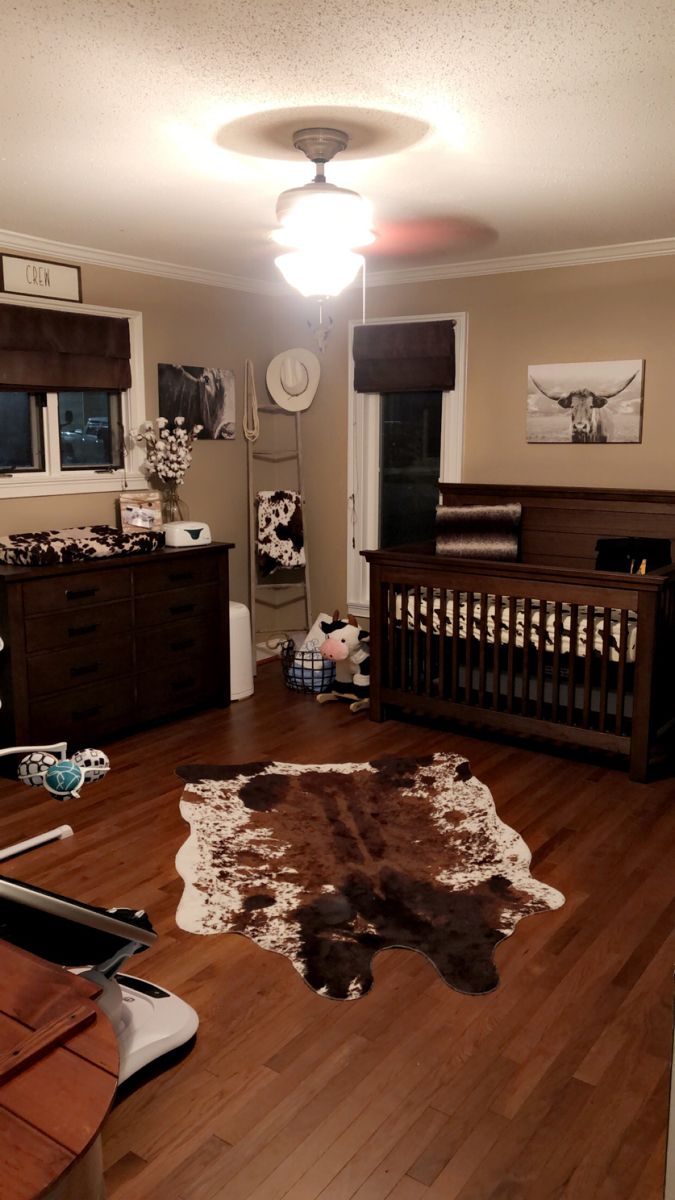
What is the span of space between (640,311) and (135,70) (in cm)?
308

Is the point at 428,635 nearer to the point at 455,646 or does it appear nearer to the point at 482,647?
the point at 455,646

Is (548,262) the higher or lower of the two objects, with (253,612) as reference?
higher

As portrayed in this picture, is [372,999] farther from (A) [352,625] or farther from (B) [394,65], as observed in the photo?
(A) [352,625]

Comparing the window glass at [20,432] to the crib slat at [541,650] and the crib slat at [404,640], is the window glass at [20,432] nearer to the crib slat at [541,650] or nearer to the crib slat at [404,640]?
the crib slat at [404,640]

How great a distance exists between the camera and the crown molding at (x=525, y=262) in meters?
4.50

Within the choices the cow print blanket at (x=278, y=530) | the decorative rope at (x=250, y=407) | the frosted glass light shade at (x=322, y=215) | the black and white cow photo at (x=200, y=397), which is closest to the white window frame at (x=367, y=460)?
the cow print blanket at (x=278, y=530)

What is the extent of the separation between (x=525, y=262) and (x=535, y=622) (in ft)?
6.56

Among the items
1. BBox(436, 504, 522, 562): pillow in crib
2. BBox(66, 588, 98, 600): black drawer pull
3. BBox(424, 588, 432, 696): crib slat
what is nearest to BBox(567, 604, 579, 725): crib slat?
BBox(424, 588, 432, 696): crib slat

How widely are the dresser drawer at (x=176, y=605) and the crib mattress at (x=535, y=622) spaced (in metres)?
0.99

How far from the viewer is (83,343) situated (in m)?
4.55

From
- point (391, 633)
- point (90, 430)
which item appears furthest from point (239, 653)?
point (90, 430)

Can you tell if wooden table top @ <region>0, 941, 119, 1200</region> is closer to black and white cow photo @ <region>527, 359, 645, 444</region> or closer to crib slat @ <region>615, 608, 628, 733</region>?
crib slat @ <region>615, 608, 628, 733</region>

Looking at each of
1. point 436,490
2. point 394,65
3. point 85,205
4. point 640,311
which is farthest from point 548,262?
point 394,65

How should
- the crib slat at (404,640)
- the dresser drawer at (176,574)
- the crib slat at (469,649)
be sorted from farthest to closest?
the crib slat at (404,640)
the dresser drawer at (176,574)
the crib slat at (469,649)
